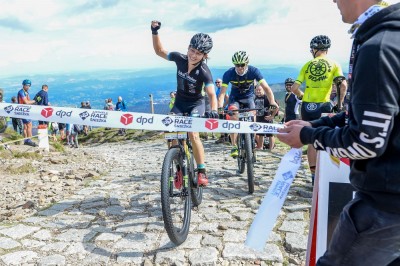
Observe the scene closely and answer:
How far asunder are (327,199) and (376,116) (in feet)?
5.37

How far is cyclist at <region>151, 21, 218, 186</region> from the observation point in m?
5.59

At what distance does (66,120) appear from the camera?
5449mm

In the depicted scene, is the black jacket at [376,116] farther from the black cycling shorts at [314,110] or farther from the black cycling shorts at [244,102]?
the black cycling shorts at [244,102]

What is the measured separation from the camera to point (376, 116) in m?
1.70

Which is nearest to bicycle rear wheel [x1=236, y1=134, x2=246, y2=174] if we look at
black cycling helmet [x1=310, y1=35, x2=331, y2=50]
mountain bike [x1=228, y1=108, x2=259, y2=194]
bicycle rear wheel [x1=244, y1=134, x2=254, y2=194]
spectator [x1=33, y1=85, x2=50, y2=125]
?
mountain bike [x1=228, y1=108, x2=259, y2=194]

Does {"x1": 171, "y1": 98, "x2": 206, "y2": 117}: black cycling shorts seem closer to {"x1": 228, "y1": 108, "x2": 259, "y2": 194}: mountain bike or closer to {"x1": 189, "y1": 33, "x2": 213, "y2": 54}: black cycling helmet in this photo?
{"x1": 228, "y1": 108, "x2": 259, "y2": 194}: mountain bike

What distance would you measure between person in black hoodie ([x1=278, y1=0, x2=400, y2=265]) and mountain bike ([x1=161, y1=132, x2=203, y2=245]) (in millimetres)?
2449

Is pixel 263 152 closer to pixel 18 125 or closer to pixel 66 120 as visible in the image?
pixel 66 120

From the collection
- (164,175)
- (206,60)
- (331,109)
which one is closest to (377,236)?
(164,175)

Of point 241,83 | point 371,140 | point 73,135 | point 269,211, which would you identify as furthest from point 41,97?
point 371,140

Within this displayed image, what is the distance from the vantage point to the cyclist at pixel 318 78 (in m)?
6.77

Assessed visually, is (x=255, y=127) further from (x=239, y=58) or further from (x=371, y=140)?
(x=371, y=140)

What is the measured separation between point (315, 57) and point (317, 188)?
4.37 meters

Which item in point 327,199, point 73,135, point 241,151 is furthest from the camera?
point 73,135
